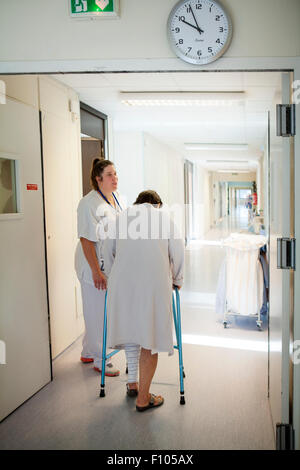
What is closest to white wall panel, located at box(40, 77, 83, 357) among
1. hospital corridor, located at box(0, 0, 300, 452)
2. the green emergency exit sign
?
hospital corridor, located at box(0, 0, 300, 452)

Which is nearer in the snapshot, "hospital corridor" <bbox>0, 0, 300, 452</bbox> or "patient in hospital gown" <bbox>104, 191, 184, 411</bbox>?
"hospital corridor" <bbox>0, 0, 300, 452</bbox>

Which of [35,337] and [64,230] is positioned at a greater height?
[64,230]

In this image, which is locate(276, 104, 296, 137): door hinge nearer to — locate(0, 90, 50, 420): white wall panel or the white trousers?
locate(0, 90, 50, 420): white wall panel

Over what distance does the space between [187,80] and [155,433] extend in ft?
10.4

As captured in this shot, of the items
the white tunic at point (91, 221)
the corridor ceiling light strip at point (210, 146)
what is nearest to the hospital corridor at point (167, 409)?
the white tunic at point (91, 221)

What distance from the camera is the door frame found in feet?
6.72

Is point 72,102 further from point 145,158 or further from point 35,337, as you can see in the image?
point 145,158

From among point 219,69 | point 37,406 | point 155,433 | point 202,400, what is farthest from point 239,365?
point 219,69

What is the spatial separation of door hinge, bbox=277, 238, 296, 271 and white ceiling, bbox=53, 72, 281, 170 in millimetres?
1025

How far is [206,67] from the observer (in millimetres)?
2088

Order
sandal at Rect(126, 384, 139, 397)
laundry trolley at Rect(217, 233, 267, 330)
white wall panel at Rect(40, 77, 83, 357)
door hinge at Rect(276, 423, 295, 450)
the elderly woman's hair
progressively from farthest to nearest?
laundry trolley at Rect(217, 233, 267, 330) < white wall panel at Rect(40, 77, 83, 357) < sandal at Rect(126, 384, 139, 397) < the elderly woman's hair < door hinge at Rect(276, 423, 295, 450)

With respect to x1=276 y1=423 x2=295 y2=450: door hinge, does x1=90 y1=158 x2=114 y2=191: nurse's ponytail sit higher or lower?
higher
